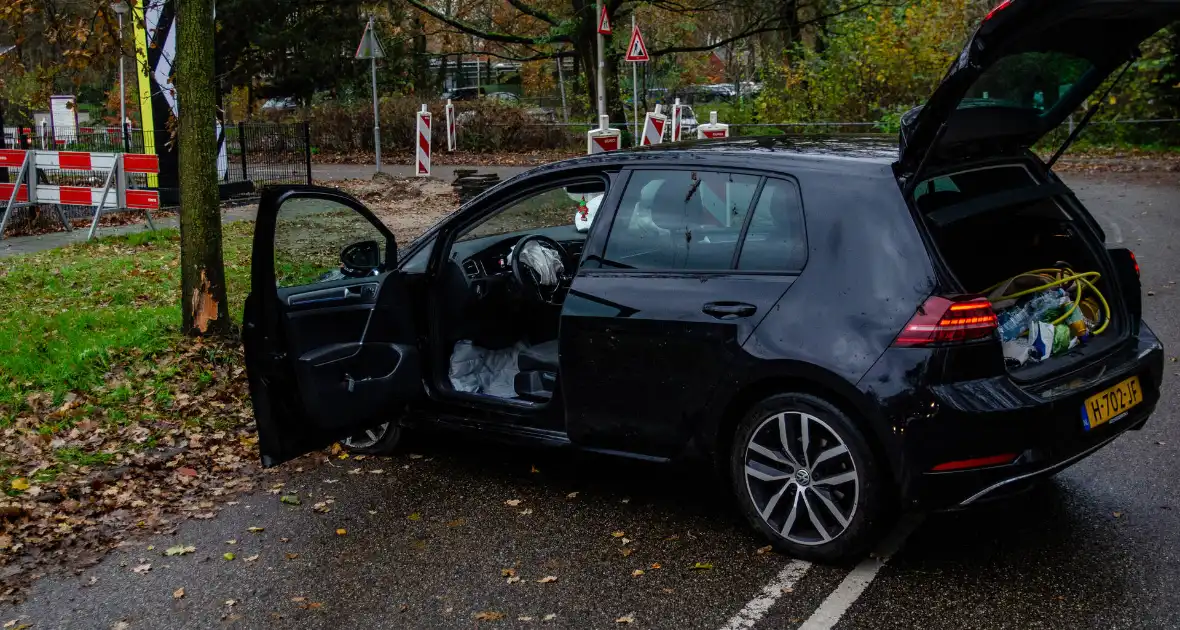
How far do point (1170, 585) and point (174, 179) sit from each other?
17.5 metres

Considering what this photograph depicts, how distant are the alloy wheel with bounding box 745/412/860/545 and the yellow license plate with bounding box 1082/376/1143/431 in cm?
95

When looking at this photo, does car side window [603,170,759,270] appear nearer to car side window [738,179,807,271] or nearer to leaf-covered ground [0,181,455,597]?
car side window [738,179,807,271]

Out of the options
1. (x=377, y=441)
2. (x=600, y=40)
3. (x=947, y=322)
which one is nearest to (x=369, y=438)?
(x=377, y=441)

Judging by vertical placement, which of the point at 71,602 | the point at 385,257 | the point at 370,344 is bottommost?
the point at 71,602

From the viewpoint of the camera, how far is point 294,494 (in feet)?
18.4

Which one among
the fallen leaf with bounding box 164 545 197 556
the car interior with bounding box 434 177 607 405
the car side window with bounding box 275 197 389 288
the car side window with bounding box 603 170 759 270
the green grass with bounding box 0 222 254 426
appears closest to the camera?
the car side window with bounding box 603 170 759 270

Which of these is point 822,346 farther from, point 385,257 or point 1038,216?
point 385,257

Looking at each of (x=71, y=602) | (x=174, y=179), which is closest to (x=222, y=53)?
(x=174, y=179)

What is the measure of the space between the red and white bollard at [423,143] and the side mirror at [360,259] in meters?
16.3

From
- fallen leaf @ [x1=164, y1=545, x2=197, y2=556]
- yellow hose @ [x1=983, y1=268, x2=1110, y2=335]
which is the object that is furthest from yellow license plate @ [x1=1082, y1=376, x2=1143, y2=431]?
fallen leaf @ [x1=164, y1=545, x2=197, y2=556]

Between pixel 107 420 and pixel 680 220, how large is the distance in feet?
13.2

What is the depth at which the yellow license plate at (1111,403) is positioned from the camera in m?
4.30

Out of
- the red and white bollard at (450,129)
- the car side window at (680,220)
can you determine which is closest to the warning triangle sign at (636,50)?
the red and white bollard at (450,129)

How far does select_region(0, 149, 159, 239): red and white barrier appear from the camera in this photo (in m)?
14.5
